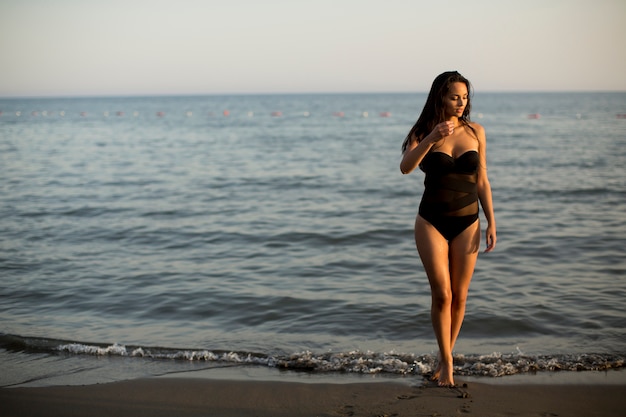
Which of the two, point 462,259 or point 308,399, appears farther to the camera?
point 308,399

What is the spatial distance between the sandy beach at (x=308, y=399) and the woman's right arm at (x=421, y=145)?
5.39 feet

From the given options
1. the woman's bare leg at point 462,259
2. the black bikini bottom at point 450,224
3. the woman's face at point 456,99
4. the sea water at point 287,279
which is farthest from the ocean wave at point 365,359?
the woman's face at point 456,99

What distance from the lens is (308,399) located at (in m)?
4.86

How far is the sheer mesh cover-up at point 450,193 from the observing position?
15.3 feet

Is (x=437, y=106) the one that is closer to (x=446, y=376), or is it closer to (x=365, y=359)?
(x=446, y=376)

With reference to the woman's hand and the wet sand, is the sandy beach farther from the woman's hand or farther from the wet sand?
the woman's hand

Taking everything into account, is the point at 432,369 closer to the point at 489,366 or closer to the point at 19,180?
the point at 489,366

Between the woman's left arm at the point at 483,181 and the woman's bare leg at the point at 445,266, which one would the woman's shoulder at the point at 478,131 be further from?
the woman's bare leg at the point at 445,266

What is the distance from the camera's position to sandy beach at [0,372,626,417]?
459 cm

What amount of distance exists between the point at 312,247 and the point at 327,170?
451 inches

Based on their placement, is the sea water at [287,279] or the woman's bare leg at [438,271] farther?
the sea water at [287,279]

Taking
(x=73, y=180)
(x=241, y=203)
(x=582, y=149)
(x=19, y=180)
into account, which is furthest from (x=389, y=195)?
(x=582, y=149)

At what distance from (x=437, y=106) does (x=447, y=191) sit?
601mm

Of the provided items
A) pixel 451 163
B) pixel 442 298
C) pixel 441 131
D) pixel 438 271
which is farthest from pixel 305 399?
pixel 441 131
